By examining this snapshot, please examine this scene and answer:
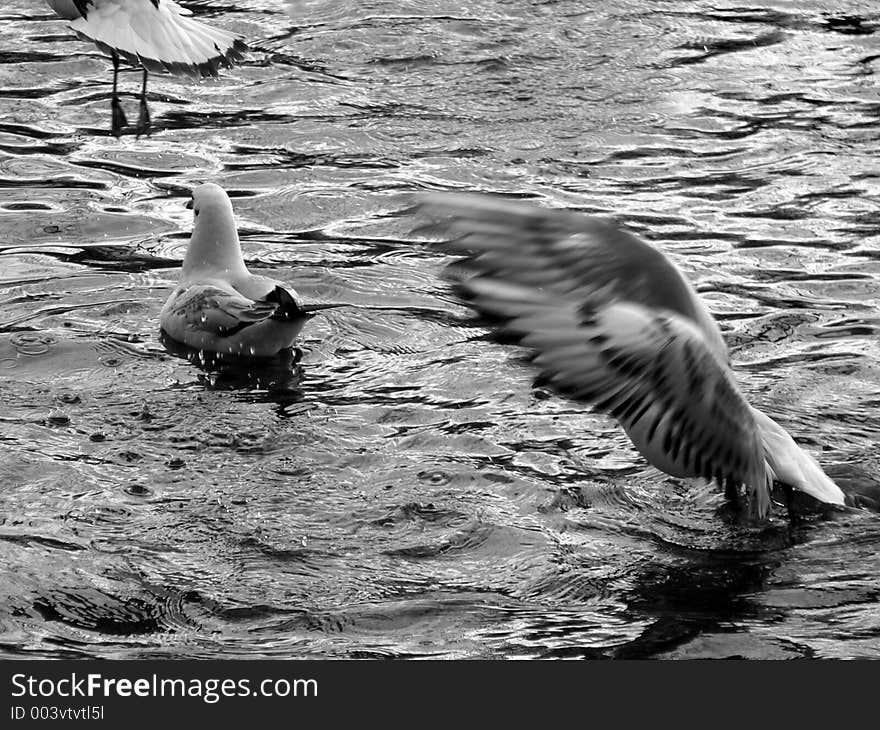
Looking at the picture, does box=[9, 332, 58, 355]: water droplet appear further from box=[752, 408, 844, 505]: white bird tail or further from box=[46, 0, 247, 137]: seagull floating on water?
box=[752, 408, 844, 505]: white bird tail

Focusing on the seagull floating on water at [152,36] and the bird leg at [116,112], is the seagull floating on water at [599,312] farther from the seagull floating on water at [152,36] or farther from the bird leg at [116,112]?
the bird leg at [116,112]

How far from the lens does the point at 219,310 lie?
820 centimetres

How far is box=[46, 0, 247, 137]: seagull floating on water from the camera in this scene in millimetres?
10484

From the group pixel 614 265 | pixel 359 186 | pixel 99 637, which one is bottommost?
pixel 99 637

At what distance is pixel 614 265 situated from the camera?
18.4 feet

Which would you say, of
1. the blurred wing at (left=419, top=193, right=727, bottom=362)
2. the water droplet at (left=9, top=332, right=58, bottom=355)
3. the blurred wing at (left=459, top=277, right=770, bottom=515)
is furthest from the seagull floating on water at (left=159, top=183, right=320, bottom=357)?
the blurred wing at (left=459, top=277, right=770, bottom=515)

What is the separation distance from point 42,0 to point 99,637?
Answer: 32.4 ft

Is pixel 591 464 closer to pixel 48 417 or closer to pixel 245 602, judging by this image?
pixel 245 602

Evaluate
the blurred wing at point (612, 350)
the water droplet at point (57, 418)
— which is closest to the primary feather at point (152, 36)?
the water droplet at point (57, 418)

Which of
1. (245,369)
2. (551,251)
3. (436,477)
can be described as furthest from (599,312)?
(245,369)

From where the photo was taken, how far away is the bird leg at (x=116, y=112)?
1123 centimetres

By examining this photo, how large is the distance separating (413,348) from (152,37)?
142 inches

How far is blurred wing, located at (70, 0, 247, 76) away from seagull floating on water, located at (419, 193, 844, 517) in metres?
5.23

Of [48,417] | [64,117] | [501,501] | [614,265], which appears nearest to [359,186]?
[64,117]
